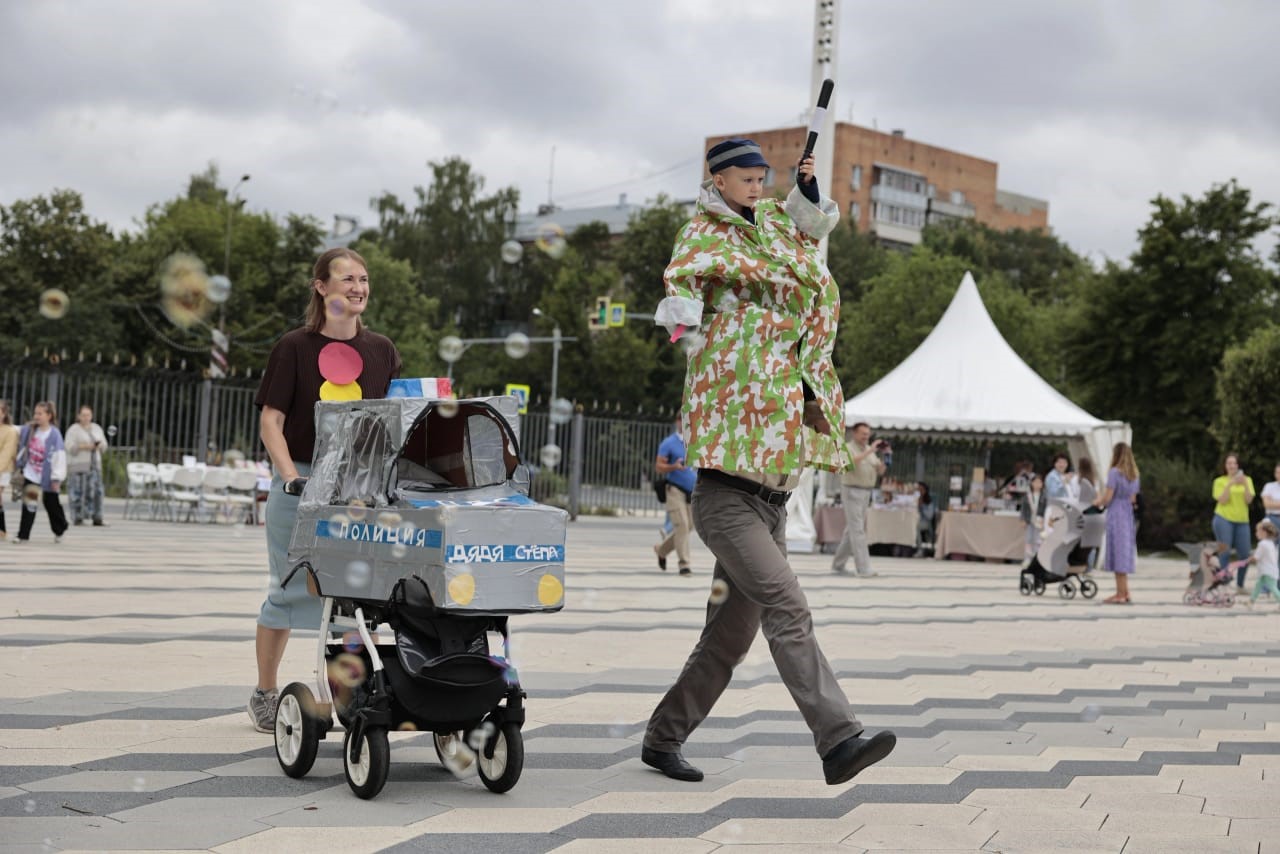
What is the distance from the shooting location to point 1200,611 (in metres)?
16.4

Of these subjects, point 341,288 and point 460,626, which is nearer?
point 460,626

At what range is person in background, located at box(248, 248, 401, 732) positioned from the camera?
5.79 metres

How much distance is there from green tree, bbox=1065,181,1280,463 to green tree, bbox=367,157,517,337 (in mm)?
40938

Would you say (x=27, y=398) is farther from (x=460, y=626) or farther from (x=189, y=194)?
(x=189, y=194)

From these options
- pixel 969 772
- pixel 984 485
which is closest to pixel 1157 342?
pixel 984 485

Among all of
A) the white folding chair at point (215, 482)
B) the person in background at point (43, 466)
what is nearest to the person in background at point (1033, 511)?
the white folding chair at point (215, 482)

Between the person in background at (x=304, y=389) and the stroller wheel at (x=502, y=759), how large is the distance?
972 mm

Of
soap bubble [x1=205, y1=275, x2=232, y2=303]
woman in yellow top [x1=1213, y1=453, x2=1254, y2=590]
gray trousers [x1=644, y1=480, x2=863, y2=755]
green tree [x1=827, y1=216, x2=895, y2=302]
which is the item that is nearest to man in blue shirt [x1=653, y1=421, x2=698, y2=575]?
soap bubble [x1=205, y1=275, x2=232, y2=303]

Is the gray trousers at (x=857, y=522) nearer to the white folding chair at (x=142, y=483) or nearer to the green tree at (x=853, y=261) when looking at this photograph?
the white folding chair at (x=142, y=483)

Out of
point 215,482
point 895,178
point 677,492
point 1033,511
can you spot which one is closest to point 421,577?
point 677,492

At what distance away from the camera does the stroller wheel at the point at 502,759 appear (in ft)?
16.7

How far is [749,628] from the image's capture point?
545 cm

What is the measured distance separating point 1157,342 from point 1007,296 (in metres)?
21.2

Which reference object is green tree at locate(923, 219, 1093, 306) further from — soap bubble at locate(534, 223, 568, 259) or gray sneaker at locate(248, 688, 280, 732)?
gray sneaker at locate(248, 688, 280, 732)
